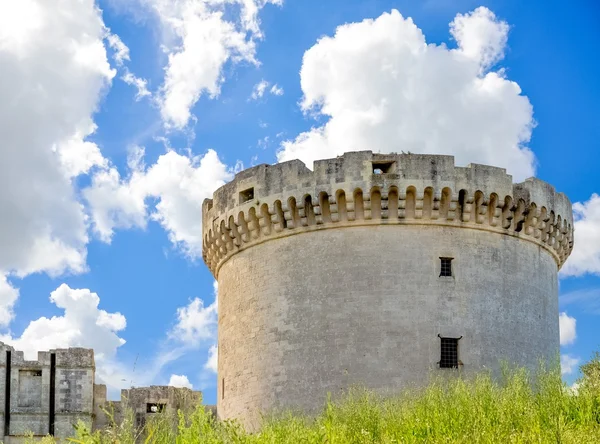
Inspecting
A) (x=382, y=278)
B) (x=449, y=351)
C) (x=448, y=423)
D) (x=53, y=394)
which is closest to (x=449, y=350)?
(x=449, y=351)

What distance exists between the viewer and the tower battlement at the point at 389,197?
19.8 meters

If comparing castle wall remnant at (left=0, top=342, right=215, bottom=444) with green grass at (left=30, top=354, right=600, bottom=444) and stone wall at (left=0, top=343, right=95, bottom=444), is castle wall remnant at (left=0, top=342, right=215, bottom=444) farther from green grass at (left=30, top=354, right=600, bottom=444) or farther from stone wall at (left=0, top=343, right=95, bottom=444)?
green grass at (left=30, top=354, right=600, bottom=444)

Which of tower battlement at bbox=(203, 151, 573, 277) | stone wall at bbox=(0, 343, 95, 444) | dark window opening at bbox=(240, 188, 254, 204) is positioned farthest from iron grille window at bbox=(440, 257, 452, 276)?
stone wall at bbox=(0, 343, 95, 444)

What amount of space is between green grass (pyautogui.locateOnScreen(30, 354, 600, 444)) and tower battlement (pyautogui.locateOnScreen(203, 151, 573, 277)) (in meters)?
4.18

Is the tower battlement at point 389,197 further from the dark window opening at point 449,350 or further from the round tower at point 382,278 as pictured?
the dark window opening at point 449,350

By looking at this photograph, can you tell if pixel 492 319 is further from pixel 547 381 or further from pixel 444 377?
pixel 547 381

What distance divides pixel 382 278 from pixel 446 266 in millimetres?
1308

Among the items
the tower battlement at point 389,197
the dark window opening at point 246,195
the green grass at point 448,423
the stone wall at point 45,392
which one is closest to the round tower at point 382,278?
the tower battlement at point 389,197

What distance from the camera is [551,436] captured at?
498 inches

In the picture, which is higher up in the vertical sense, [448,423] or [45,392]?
[45,392]

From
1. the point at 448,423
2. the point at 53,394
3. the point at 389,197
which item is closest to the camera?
the point at 448,423

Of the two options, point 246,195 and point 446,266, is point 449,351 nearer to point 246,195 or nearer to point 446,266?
point 446,266

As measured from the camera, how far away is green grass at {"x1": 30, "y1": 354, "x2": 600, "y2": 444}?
40.7 ft

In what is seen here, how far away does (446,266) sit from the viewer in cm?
2002
